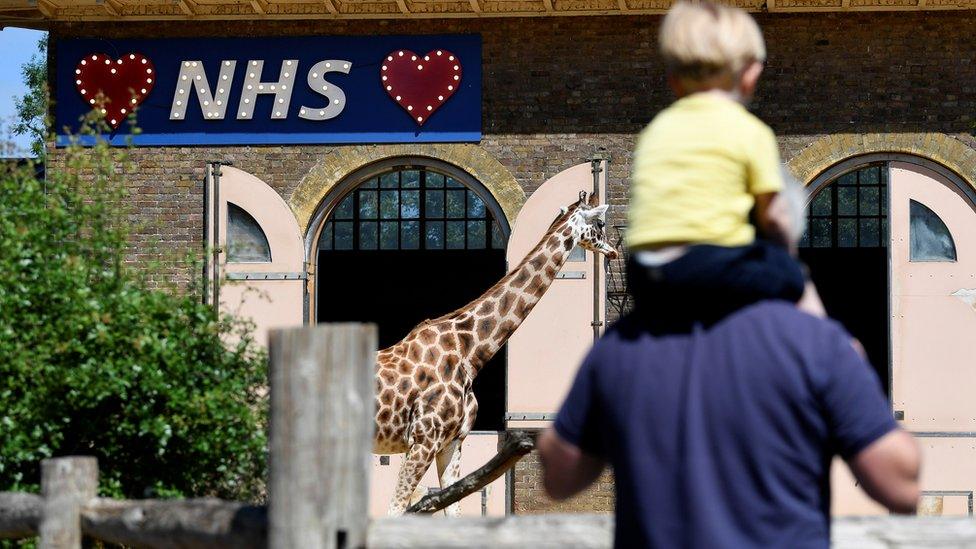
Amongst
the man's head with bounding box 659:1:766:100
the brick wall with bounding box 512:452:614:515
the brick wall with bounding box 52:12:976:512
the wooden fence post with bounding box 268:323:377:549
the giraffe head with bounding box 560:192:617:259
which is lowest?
the brick wall with bounding box 512:452:614:515

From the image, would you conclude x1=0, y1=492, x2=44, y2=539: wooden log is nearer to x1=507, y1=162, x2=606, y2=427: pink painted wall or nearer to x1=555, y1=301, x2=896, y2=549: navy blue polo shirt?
x1=555, y1=301, x2=896, y2=549: navy blue polo shirt

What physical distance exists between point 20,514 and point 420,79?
9.27 meters

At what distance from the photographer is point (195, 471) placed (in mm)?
6930

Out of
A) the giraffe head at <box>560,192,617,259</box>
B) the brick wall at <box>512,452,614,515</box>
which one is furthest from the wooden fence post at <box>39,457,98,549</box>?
the brick wall at <box>512,452,614,515</box>

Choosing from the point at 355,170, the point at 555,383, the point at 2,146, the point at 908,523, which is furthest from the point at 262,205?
the point at 908,523

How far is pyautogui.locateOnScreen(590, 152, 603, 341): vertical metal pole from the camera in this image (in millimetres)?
13289

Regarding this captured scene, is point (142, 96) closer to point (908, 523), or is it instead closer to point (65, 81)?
point (65, 81)

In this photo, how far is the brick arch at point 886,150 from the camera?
1334cm

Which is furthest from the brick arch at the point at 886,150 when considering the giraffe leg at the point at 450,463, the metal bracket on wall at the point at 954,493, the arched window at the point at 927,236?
the giraffe leg at the point at 450,463

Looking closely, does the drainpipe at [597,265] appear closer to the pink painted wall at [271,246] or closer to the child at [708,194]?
the pink painted wall at [271,246]

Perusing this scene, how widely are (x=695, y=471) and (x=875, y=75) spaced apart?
468 inches

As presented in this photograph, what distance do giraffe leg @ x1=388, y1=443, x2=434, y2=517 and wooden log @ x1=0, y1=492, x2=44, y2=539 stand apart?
4226 millimetres

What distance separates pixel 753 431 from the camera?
2.16 metres

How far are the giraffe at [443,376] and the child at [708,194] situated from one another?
22.9 ft
